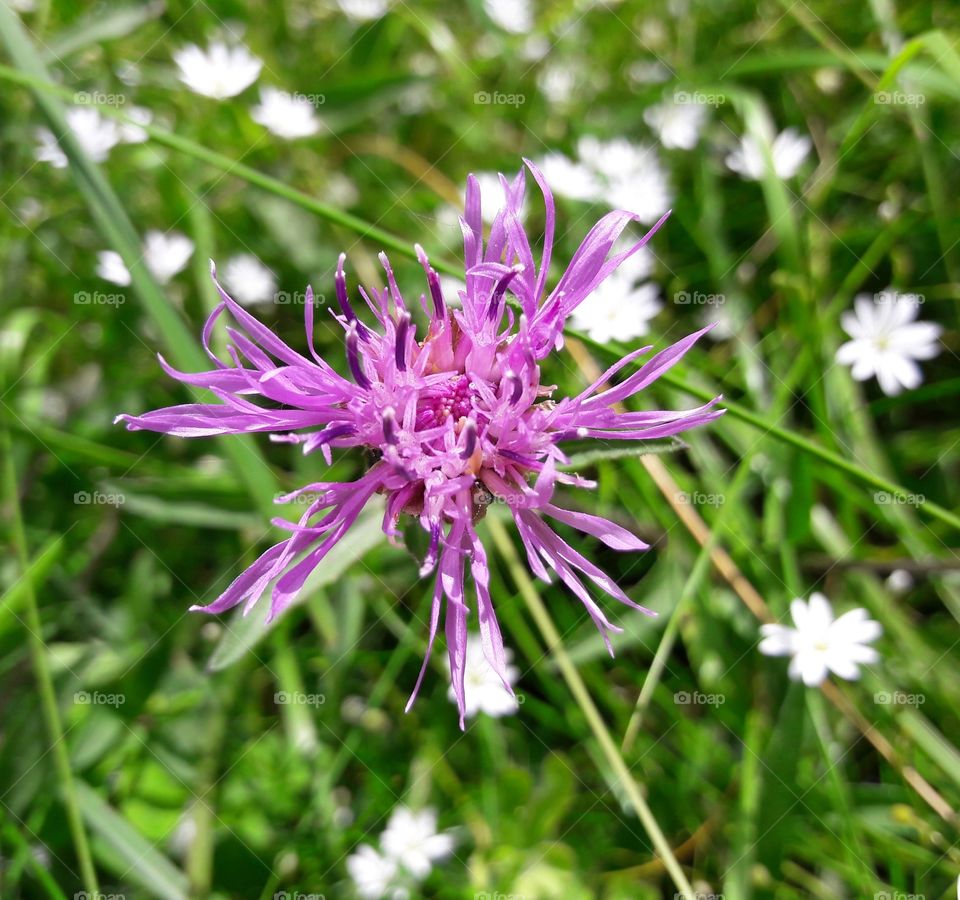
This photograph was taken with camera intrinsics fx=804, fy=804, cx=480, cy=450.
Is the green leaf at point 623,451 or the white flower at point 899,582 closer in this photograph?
the green leaf at point 623,451

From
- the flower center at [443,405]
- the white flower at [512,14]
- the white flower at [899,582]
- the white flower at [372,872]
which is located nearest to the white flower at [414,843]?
the white flower at [372,872]

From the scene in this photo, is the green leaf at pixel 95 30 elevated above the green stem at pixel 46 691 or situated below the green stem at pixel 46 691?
above

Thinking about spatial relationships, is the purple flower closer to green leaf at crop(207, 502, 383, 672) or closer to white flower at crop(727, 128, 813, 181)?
green leaf at crop(207, 502, 383, 672)

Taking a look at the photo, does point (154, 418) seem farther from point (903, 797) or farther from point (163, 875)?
point (903, 797)

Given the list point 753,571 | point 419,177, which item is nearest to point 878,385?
point 753,571

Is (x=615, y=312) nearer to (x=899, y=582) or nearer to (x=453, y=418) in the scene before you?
(x=453, y=418)

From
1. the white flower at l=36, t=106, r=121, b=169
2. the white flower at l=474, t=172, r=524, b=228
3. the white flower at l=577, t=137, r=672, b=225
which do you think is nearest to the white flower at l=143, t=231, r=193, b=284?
the white flower at l=36, t=106, r=121, b=169

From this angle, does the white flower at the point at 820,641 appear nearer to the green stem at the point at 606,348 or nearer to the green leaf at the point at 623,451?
the green stem at the point at 606,348
